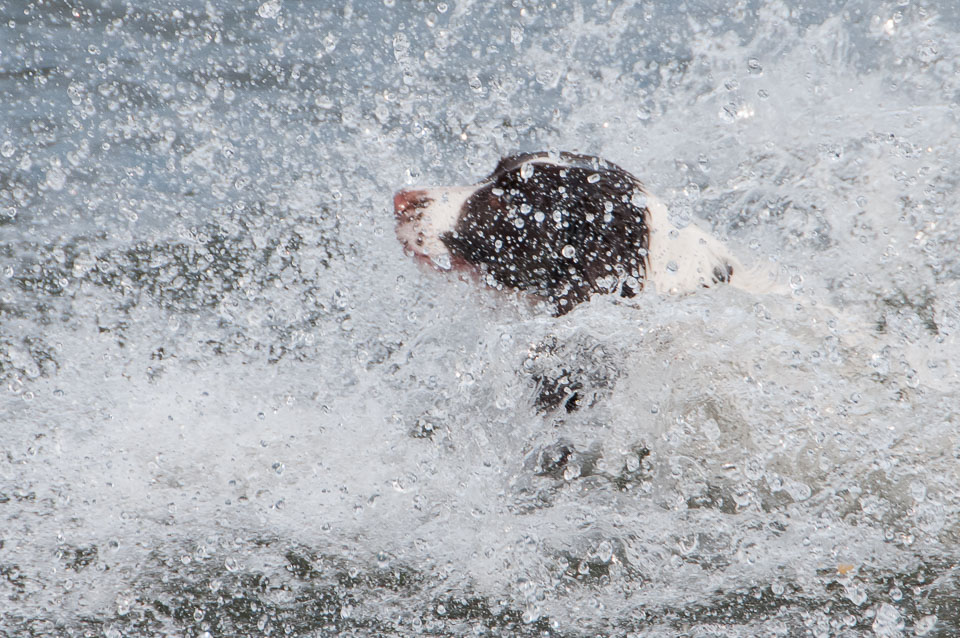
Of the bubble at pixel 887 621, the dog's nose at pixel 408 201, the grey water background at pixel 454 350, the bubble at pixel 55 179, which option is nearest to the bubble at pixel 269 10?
the grey water background at pixel 454 350

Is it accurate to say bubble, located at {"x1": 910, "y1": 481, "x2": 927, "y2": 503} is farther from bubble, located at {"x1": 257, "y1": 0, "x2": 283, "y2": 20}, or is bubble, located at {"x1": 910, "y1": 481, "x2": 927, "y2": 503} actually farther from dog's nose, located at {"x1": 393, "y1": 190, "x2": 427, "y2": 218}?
bubble, located at {"x1": 257, "y1": 0, "x2": 283, "y2": 20}

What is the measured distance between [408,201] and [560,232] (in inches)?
19.0

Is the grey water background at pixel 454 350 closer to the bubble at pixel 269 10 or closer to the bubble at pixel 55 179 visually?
the bubble at pixel 55 179

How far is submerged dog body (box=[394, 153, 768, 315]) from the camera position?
2191 millimetres

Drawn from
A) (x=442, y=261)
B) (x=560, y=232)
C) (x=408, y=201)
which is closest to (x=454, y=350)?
(x=442, y=261)

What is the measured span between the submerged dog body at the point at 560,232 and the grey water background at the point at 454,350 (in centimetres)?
10

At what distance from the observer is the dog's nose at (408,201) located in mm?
2379

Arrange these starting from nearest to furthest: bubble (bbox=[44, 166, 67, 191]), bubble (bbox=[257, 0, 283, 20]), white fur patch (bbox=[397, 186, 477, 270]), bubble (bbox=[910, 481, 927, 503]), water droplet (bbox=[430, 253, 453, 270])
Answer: white fur patch (bbox=[397, 186, 477, 270]) → water droplet (bbox=[430, 253, 453, 270]) → bubble (bbox=[910, 481, 927, 503]) → bubble (bbox=[44, 166, 67, 191]) → bubble (bbox=[257, 0, 283, 20])

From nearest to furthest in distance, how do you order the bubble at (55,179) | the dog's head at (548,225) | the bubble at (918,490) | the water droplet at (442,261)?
the dog's head at (548,225)
the water droplet at (442,261)
the bubble at (918,490)
the bubble at (55,179)

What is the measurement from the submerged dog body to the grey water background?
10 cm

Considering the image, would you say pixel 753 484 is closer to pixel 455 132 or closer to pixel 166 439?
A: pixel 166 439

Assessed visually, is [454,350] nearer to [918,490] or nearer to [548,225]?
[548,225]

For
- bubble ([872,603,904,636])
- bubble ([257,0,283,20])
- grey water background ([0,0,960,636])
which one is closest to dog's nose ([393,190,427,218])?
grey water background ([0,0,960,636])

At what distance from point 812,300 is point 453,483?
51.7 inches
